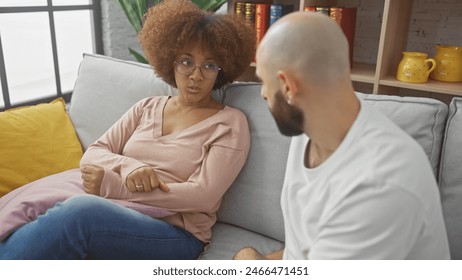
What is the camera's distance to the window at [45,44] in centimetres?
238

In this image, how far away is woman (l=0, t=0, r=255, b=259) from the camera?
43.0 inches

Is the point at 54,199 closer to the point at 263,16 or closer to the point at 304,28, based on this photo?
the point at 304,28

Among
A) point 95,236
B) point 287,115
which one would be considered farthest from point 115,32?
point 287,115

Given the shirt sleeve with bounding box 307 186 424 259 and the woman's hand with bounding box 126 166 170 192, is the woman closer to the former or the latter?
the woman's hand with bounding box 126 166 170 192

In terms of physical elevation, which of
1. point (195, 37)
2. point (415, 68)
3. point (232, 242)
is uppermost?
point (195, 37)

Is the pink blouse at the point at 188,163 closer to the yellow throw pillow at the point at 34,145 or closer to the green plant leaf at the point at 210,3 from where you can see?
the yellow throw pillow at the point at 34,145

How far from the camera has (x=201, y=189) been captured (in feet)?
3.99

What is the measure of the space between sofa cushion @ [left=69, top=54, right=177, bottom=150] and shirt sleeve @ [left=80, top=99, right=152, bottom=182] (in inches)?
5.2

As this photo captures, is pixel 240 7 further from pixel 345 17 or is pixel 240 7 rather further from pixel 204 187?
pixel 204 187

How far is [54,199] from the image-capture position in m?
1.30

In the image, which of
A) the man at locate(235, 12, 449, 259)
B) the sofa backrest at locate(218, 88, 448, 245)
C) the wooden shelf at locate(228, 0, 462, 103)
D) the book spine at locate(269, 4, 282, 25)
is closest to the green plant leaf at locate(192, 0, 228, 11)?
the book spine at locate(269, 4, 282, 25)

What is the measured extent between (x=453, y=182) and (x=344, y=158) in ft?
1.82

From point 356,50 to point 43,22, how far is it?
1803 mm
